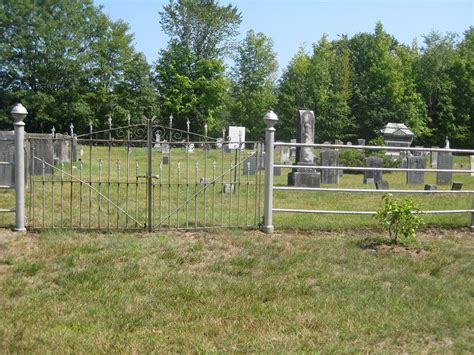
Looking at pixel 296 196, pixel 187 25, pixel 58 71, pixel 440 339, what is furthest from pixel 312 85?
pixel 440 339

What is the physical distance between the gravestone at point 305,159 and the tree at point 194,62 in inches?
1263

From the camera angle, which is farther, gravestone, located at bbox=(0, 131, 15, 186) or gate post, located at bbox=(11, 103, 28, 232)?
gravestone, located at bbox=(0, 131, 15, 186)

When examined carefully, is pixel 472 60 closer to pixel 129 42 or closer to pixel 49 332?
pixel 129 42

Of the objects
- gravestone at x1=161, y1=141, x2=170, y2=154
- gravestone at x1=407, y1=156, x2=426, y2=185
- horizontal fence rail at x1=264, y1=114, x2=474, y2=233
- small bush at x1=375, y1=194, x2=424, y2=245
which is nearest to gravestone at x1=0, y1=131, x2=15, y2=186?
gravestone at x1=161, y1=141, x2=170, y2=154

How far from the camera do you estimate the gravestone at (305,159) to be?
17.0 metres

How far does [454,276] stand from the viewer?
6418mm

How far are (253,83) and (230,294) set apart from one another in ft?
173

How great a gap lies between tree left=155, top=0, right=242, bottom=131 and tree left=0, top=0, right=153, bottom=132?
10.6 ft

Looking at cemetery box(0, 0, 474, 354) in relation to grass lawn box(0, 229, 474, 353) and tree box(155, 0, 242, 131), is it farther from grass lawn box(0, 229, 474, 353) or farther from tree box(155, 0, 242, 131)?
tree box(155, 0, 242, 131)

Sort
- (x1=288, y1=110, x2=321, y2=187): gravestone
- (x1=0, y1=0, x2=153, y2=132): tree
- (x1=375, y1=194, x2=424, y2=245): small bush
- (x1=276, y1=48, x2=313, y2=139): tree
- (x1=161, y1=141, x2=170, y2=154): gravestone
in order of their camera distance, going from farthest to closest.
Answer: (x1=276, y1=48, x2=313, y2=139): tree < (x1=0, y1=0, x2=153, y2=132): tree < (x1=288, y1=110, x2=321, y2=187): gravestone < (x1=161, y1=141, x2=170, y2=154): gravestone < (x1=375, y1=194, x2=424, y2=245): small bush

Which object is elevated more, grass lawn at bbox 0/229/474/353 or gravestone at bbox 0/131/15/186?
gravestone at bbox 0/131/15/186

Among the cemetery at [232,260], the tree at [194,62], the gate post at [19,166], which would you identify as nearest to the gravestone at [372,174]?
the cemetery at [232,260]

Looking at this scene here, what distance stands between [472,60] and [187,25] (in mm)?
29066

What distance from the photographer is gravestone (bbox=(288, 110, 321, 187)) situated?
16969mm
